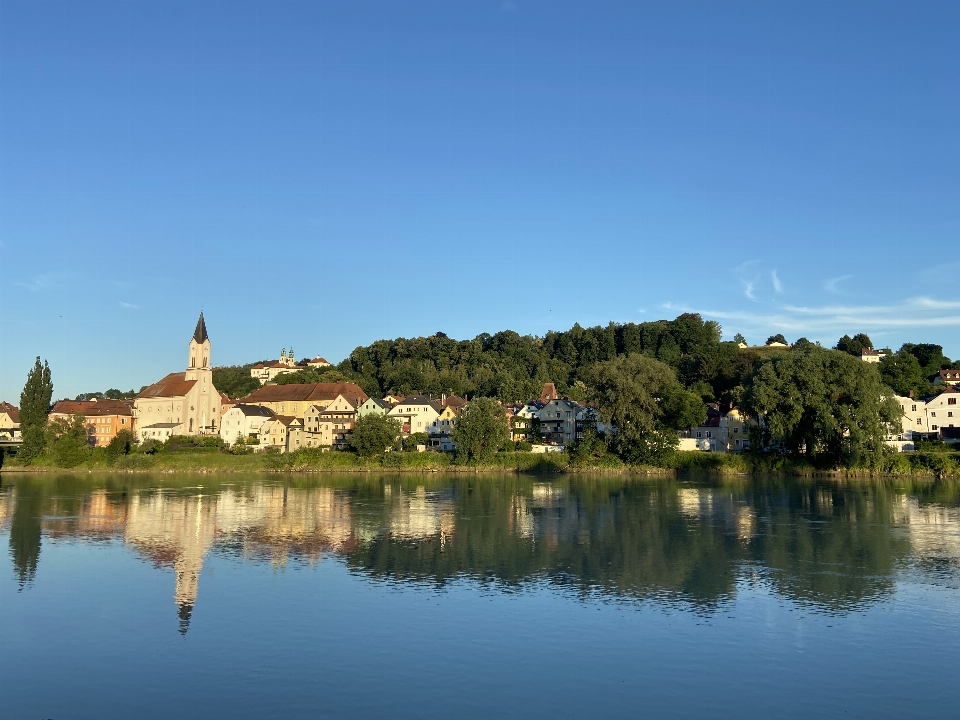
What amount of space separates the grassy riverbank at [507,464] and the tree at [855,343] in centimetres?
7003

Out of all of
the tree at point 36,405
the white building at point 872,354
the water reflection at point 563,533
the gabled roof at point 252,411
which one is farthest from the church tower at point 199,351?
the white building at point 872,354

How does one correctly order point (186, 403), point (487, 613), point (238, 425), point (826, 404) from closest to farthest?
point (487, 613) → point (826, 404) → point (238, 425) → point (186, 403)

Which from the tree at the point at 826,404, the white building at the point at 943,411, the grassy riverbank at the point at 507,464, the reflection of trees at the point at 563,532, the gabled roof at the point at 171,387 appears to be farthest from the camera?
the gabled roof at the point at 171,387

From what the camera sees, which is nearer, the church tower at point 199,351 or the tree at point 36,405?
the tree at point 36,405

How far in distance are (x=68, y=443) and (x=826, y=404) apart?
7318 cm

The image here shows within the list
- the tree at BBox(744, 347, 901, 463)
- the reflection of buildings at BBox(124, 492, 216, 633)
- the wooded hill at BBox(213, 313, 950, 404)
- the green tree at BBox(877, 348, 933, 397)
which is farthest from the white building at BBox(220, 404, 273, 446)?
the green tree at BBox(877, 348, 933, 397)

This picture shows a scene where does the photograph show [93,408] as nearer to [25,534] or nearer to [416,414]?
[416,414]

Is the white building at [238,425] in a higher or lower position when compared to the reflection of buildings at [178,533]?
higher

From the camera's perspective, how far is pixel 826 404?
58.7 metres

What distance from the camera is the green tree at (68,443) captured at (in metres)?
82.7

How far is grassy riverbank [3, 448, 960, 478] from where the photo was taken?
200 ft

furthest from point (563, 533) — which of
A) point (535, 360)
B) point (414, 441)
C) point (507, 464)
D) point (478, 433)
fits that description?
point (535, 360)

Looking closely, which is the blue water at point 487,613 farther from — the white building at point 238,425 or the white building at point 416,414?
the white building at point 416,414

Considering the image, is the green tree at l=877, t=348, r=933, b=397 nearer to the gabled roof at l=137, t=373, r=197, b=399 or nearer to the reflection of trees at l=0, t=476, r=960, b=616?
the reflection of trees at l=0, t=476, r=960, b=616
